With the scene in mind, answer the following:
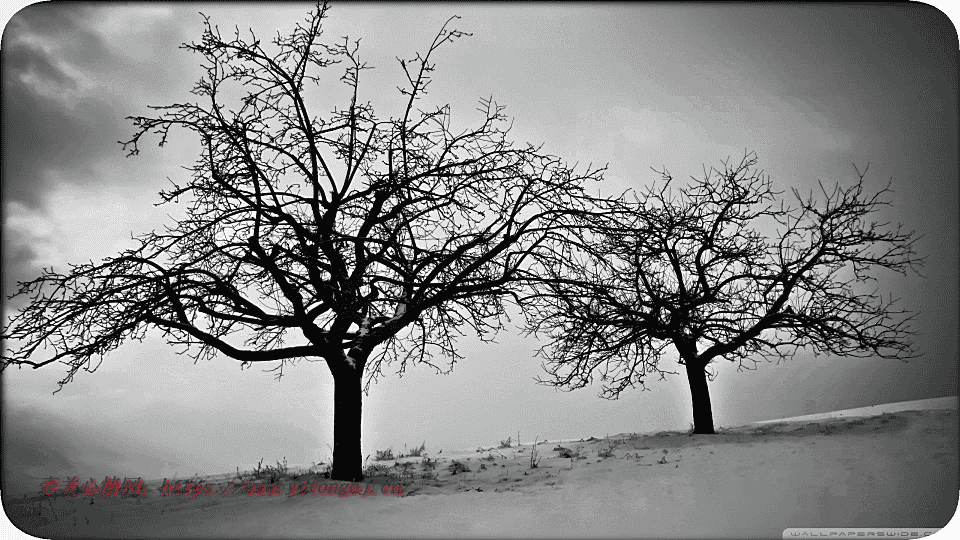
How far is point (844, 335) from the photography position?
32.1 feet

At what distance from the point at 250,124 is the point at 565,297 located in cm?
471

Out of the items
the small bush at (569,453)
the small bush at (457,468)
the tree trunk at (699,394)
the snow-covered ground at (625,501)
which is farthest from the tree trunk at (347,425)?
the tree trunk at (699,394)

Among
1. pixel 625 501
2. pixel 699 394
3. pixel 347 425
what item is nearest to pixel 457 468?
pixel 347 425

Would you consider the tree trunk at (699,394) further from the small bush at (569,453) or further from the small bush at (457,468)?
the small bush at (457,468)

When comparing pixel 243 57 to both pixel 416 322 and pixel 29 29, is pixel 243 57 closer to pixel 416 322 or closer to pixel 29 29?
pixel 29 29

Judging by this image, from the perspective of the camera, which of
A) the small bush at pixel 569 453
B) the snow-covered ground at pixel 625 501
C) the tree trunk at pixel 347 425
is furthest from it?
the small bush at pixel 569 453

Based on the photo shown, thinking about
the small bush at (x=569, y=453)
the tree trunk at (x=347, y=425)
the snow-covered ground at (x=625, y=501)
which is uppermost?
the tree trunk at (x=347, y=425)

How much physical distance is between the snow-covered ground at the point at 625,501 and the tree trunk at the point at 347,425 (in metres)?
0.33

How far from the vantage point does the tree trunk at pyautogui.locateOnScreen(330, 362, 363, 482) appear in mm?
7879

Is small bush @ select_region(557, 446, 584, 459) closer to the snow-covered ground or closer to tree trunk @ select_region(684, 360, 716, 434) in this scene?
the snow-covered ground

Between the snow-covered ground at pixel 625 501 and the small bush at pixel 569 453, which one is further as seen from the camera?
the small bush at pixel 569 453

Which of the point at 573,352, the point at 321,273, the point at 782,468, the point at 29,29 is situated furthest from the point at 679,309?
the point at 29,29

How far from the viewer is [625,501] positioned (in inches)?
228

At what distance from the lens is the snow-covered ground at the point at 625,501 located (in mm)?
5242
